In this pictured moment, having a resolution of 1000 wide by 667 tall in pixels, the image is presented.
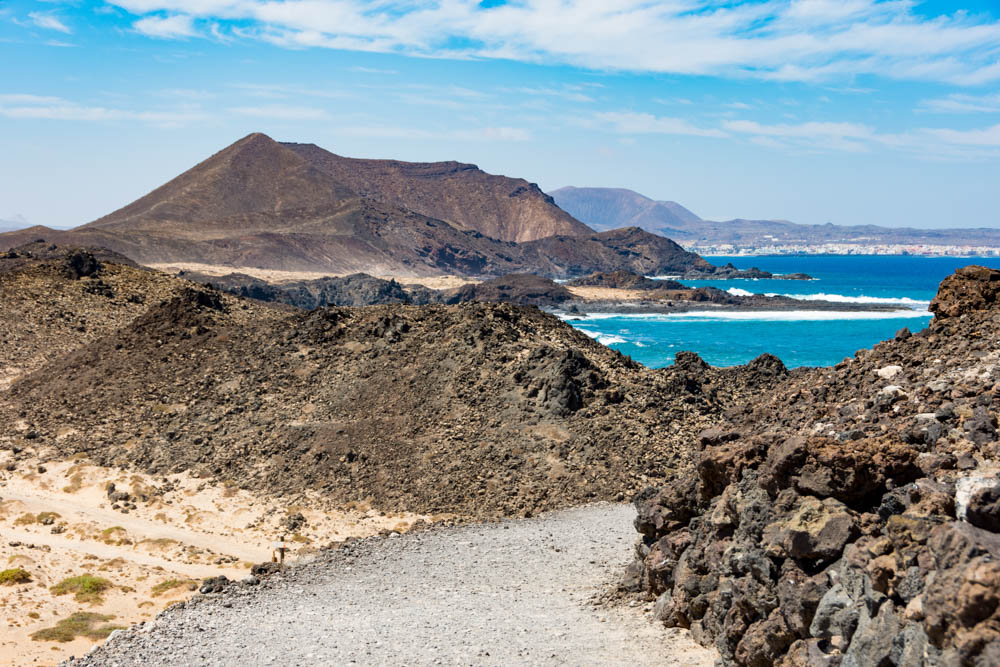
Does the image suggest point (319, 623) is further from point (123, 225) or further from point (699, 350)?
point (123, 225)

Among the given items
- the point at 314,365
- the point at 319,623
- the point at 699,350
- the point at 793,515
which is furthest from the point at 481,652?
the point at 699,350

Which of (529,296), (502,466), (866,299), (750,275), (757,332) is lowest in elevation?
(757,332)

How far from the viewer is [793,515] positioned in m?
12.5

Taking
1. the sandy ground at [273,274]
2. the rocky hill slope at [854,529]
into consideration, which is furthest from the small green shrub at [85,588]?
the sandy ground at [273,274]

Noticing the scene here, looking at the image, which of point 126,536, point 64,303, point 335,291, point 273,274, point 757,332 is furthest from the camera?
point 273,274

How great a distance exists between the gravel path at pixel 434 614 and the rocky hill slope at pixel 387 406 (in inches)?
152

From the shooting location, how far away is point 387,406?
30.3 m

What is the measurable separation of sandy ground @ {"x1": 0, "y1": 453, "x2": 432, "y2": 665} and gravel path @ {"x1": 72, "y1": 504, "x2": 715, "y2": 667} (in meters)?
2.05

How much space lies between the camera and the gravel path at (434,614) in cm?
1442

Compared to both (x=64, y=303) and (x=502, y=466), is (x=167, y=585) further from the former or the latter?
(x=64, y=303)

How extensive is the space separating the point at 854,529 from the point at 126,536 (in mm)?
19596

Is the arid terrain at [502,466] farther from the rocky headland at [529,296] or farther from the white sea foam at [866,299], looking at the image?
the white sea foam at [866,299]

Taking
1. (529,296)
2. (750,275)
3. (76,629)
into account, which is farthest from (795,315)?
(76,629)

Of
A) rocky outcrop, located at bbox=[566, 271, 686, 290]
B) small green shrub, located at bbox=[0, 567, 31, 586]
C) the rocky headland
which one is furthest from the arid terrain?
rocky outcrop, located at bbox=[566, 271, 686, 290]
